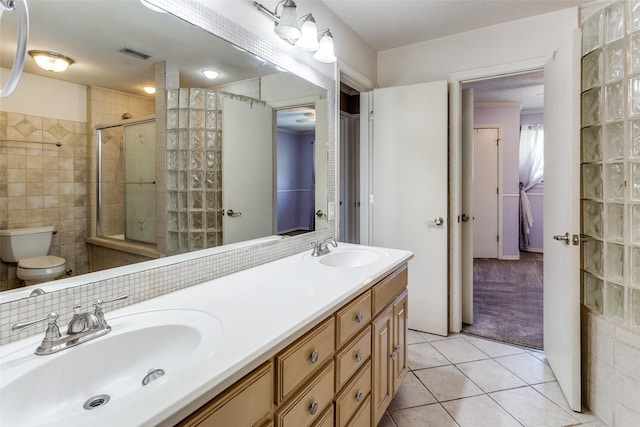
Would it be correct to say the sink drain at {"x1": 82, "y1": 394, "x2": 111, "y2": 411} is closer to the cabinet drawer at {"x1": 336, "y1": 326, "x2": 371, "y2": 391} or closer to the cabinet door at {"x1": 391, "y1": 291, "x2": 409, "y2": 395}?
the cabinet drawer at {"x1": 336, "y1": 326, "x2": 371, "y2": 391}

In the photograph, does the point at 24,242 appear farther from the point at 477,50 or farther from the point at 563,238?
the point at 477,50

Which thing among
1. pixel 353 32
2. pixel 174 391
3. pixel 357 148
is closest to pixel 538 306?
pixel 357 148

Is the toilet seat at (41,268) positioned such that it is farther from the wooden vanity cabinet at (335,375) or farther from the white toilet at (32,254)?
the wooden vanity cabinet at (335,375)

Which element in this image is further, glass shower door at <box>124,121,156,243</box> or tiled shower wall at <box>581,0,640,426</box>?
tiled shower wall at <box>581,0,640,426</box>

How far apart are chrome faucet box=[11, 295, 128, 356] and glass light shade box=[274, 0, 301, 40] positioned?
139cm

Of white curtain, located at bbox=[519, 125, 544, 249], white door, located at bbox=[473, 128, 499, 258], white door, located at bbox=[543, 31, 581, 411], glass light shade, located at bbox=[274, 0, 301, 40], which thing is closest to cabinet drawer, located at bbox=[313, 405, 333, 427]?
white door, located at bbox=[543, 31, 581, 411]

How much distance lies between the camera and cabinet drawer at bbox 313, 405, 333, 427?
Answer: 3.49ft

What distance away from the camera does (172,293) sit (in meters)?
1.21

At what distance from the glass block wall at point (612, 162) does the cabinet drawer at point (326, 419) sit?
4.88ft

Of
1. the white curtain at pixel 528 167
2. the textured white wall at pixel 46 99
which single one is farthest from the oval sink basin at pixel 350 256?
the white curtain at pixel 528 167

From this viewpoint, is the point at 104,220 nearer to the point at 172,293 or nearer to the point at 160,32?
the point at 172,293

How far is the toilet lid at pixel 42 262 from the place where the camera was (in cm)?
90

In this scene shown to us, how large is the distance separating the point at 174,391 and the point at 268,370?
0.26 m

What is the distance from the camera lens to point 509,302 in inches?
134
